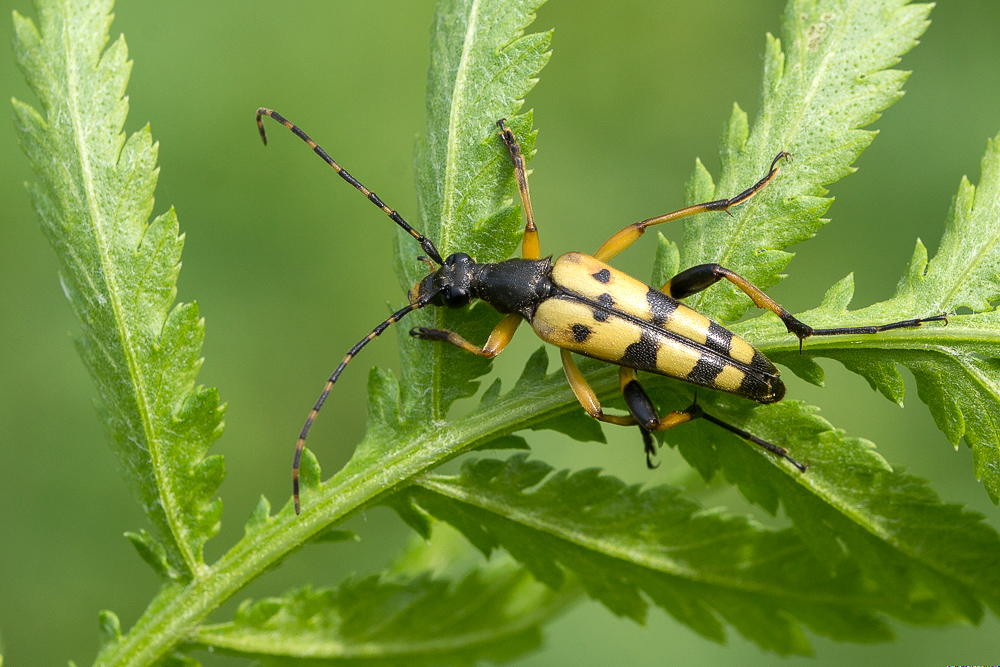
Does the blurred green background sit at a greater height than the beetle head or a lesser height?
greater

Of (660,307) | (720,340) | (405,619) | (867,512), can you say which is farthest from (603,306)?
(405,619)

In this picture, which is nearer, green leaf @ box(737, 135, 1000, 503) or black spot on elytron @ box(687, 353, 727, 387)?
green leaf @ box(737, 135, 1000, 503)

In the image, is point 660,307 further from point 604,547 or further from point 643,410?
point 604,547

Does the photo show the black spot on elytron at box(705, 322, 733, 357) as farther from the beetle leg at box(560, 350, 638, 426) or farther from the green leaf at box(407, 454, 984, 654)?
the green leaf at box(407, 454, 984, 654)

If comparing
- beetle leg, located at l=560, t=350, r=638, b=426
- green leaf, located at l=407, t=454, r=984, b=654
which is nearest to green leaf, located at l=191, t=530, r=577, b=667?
green leaf, located at l=407, t=454, r=984, b=654

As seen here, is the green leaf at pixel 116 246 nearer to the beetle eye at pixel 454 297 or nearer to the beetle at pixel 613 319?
the beetle at pixel 613 319

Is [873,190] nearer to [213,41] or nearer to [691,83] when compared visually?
[691,83]
